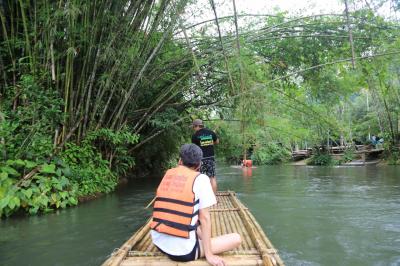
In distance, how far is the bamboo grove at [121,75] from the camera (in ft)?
22.0

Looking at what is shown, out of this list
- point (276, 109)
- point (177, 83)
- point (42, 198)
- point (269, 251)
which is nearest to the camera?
point (269, 251)

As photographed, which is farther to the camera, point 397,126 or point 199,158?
point 397,126

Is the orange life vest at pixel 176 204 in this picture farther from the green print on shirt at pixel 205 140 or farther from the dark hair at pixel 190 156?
the green print on shirt at pixel 205 140

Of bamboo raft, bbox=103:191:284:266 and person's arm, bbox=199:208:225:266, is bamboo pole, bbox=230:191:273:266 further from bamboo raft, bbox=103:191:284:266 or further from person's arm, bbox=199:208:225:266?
person's arm, bbox=199:208:225:266

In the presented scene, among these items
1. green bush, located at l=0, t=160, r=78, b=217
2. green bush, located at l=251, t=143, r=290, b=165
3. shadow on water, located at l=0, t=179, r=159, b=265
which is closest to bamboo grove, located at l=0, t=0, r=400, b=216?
green bush, located at l=0, t=160, r=78, b=217

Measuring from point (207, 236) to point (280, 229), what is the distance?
289 cm

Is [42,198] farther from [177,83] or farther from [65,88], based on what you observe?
[177,83]

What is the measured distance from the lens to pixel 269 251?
2.98m

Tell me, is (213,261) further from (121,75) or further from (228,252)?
(121,75)

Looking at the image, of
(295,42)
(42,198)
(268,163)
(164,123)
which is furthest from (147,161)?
(268,163)

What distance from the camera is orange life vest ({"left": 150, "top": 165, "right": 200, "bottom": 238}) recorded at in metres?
2.58

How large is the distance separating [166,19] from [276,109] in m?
4.24

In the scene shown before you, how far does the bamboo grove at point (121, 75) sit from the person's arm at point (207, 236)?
283 centimetres

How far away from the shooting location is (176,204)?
103 inches
